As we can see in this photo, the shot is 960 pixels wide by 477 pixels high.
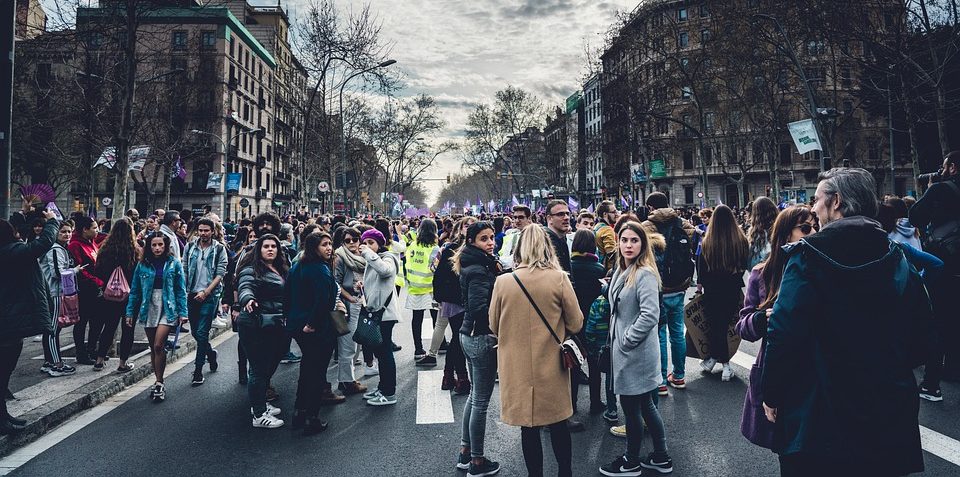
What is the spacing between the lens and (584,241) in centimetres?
537

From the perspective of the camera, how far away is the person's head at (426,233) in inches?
310

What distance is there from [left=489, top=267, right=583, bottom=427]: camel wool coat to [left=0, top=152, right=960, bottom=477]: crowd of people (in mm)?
11

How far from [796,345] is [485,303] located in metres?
2.17

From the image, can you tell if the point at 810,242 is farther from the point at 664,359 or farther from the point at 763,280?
the point at 664,359

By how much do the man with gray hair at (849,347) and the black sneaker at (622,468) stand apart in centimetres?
169

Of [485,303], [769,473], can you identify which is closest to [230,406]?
[485,303]

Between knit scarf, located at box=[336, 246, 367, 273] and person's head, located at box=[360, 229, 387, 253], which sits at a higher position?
person's head, located at box=[360, 229, 387, 253]

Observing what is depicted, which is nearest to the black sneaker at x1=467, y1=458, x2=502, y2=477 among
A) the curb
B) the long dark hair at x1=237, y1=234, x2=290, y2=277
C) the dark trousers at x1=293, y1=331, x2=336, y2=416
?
the dark trousers at x1=293, y1=331, x2=336, y2=416

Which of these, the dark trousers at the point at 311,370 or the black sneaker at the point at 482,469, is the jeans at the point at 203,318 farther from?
the black sneaker at the point at 482,469

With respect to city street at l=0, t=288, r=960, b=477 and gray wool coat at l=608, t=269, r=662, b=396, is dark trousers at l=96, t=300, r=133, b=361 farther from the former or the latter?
gray wool coat at l=608, t=269, r=662, b=396

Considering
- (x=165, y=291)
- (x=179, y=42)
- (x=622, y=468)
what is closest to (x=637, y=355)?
(x=622, y=468)

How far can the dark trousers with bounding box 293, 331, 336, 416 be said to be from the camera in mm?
5074

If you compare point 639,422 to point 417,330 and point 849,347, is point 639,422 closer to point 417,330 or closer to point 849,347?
point 849,347

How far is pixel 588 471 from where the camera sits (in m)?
4.04
